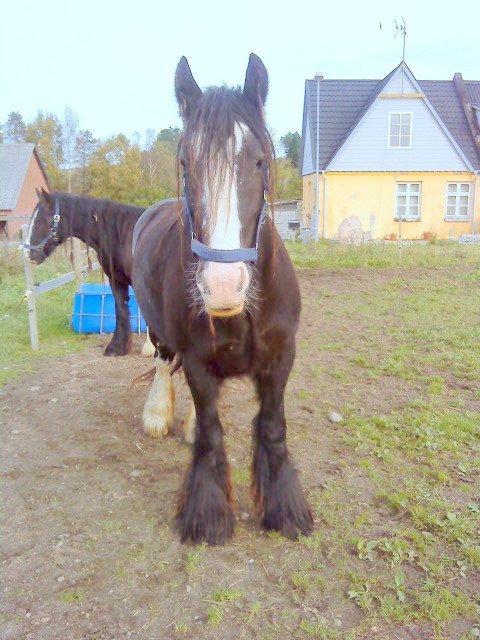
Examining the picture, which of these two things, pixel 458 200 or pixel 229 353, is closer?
pixel 229 353

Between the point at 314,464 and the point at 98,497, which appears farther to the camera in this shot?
the point at 314,464

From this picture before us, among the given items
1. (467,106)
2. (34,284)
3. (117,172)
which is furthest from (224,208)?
(117,172)

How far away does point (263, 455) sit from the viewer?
2924 millimetres

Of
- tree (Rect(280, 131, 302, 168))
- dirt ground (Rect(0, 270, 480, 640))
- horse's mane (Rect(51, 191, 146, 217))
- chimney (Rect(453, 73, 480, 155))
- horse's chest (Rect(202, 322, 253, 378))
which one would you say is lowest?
dirt ground (Rect(0, 270, 480, 640))

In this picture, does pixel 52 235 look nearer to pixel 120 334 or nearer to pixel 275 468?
pixel 120 334

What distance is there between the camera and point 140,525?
2953 mm

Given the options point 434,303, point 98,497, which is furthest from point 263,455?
point 434,303

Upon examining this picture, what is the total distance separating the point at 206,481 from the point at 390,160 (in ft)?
69.0

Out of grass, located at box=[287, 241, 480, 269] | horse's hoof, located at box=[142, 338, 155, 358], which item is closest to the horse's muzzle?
horse's hoof, located at box=[142, 338, 155, 358]

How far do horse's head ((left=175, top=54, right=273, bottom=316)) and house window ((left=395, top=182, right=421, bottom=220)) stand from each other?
68.6 ft

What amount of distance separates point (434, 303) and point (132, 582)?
22.7 feet

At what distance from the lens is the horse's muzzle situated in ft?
6.33

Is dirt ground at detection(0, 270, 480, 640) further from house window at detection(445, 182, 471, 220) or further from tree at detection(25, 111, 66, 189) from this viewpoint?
tree at detection(25, 111, 66, 189)

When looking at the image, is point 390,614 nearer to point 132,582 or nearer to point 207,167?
point 132,582
